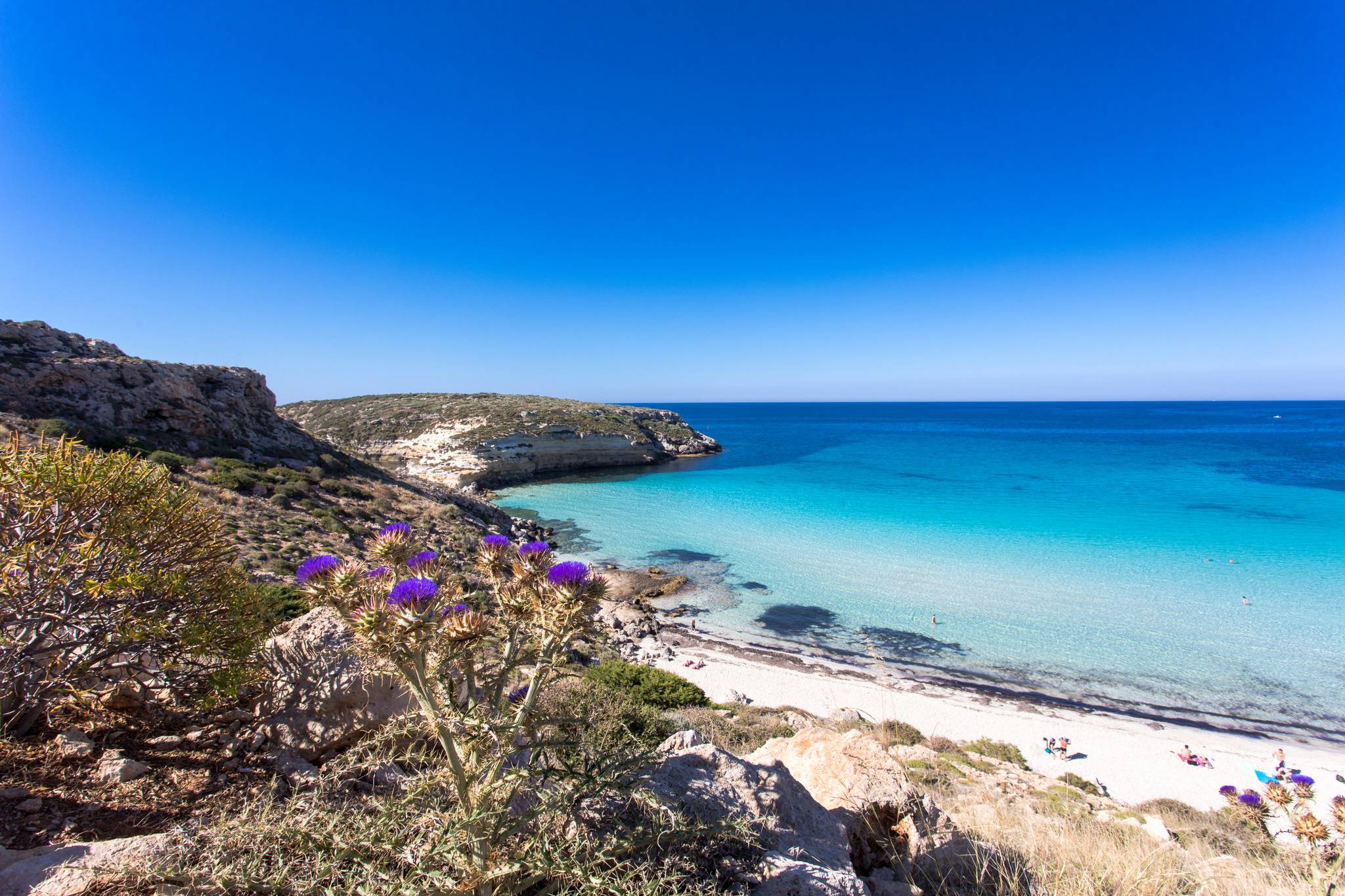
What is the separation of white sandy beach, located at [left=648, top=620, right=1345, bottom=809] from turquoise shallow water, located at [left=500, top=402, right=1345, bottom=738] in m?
1.13

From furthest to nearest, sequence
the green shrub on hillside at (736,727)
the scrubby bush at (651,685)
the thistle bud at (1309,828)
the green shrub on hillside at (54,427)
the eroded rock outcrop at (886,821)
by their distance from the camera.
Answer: the green shrub on hillside at (54,427)
the scrubby bush at (651,685)
the green shrub on hillside at (736,727)
the eroded rock outcrop at (886,821)
the thistle bud at (1309,828)

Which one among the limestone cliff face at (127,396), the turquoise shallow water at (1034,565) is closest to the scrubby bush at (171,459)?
the limestone cliff face at (127,396)

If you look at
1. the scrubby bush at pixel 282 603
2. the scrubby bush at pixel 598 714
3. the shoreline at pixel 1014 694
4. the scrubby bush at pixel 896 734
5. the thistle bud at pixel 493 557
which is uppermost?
the thistle bud at pixel 493 557

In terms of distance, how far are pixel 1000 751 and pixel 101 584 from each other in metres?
15.2

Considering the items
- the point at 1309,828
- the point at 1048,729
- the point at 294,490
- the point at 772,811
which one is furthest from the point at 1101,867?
the point at 294,490

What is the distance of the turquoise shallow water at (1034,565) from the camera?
16297mm

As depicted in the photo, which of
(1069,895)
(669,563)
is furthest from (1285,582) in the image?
(1069,895)

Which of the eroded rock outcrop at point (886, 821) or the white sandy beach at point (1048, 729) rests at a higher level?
the eroded rock outcrop at point (886, 821)

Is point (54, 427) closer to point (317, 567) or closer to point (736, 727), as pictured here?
point (317, 567)

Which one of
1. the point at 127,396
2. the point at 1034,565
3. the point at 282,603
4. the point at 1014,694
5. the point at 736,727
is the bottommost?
the point at 1014,694

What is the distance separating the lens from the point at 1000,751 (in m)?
11.7

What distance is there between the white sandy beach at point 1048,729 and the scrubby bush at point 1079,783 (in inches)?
20.1

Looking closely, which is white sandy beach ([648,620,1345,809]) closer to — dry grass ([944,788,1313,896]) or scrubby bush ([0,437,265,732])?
dry grass ([944,788,1313,896])

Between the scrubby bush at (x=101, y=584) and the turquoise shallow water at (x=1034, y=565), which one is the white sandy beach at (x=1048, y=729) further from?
the scrubby bush at (x=101, y=584)
